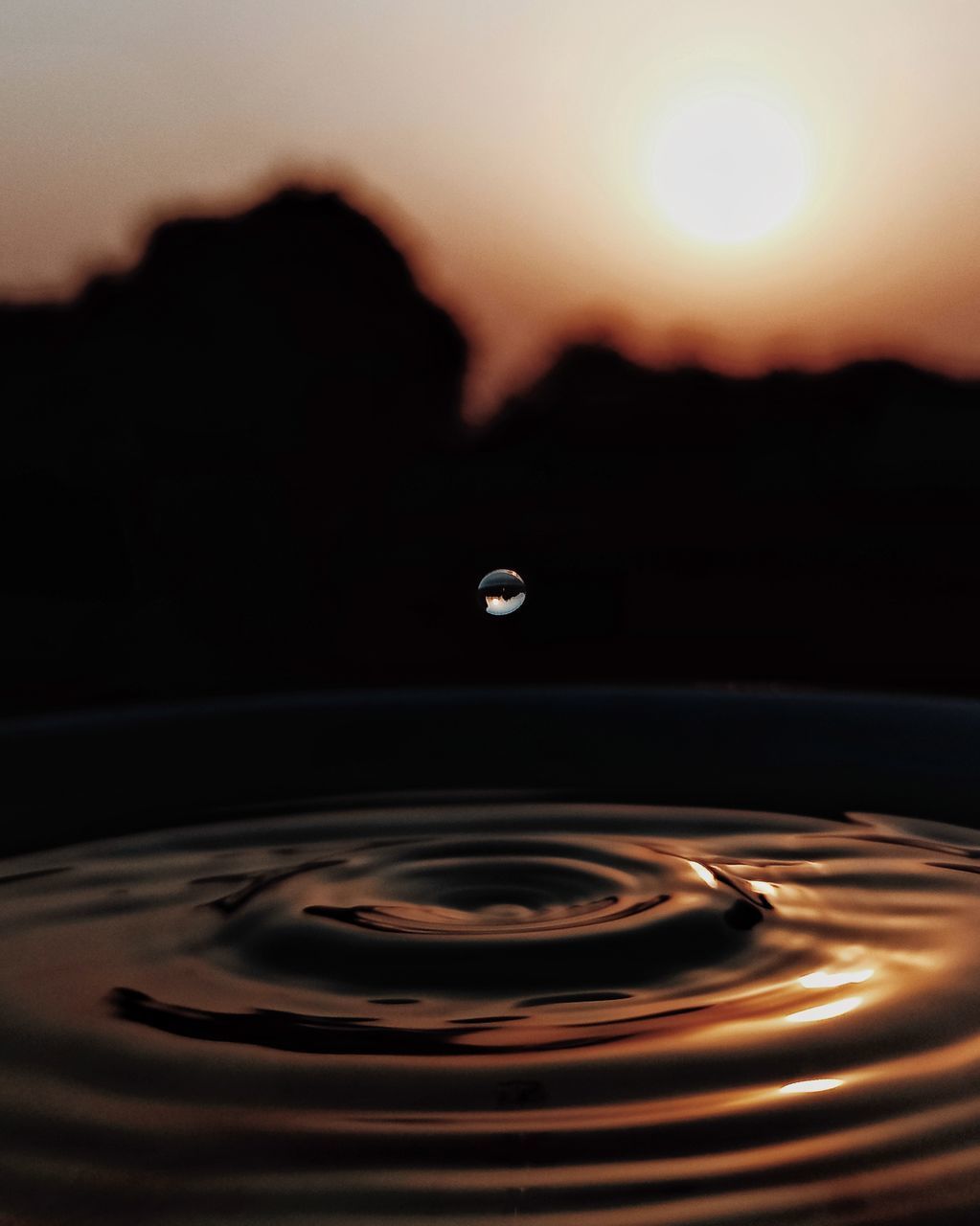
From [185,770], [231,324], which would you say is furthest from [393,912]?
[231,324]

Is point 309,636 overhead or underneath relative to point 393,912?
overhead

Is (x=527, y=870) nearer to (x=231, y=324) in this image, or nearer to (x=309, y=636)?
(x=309, y=636)

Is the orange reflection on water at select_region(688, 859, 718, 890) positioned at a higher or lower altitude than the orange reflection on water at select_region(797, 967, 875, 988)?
higher

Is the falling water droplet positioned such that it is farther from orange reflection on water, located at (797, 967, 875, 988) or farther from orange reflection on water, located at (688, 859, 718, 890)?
orange reflection on water, located at (797, 967, 875, 988)

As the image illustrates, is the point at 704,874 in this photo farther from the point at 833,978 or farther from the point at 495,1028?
the point at 495,1028

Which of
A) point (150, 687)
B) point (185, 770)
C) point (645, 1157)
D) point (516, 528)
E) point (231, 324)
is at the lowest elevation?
point (645, 1157)

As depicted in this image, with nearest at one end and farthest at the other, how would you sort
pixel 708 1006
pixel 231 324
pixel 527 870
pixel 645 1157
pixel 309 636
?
pixel 645 1157 < pixel 708 1006 < pixel 527 870 < pixel 309 636 < pixel 231 324

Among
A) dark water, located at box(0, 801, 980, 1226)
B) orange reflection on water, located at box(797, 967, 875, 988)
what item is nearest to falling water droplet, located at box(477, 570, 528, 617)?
dark water, located at box(0, 801, 980, 1226)
